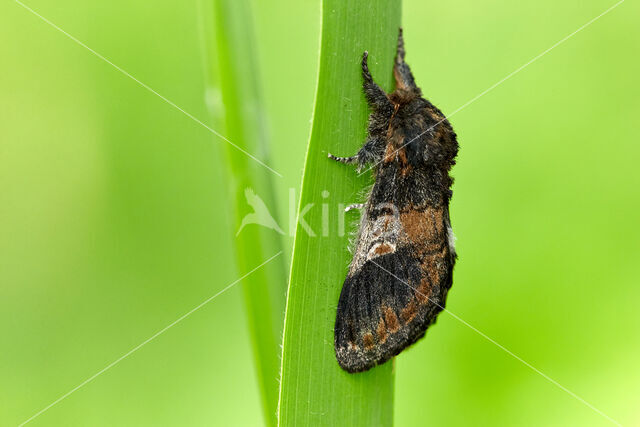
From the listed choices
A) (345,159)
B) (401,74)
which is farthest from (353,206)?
(401,74)

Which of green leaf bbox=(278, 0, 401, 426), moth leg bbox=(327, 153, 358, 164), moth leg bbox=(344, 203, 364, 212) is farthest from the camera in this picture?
moth leg bbox=(344, 203, 364, 212)

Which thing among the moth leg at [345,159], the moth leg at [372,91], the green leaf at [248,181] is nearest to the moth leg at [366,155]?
the moth leg at [345,159]

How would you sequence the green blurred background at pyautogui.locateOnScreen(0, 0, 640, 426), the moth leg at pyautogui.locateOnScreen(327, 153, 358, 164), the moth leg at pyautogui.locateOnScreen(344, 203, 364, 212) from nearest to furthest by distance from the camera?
the moth leg at pyautogui.locateOnScreen(327, 153, 358, 164), the moth leg at pyautogui.locateOnScreen(344, 203, 364, 212), the green blurred background at pyautogui.locateOnScreen(0, 0, 640, 426)

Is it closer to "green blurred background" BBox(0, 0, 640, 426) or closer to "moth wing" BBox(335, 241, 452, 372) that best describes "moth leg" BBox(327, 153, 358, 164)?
"moth wing" BBox(335, 241, 452, 372)

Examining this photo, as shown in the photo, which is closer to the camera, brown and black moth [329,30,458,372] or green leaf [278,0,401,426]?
green leaf [278,0,401,426]

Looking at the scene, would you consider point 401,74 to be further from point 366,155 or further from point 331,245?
point 331,245

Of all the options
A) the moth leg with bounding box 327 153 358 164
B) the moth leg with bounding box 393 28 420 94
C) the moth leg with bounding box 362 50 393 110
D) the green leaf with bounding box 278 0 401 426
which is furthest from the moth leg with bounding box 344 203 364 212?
the moth leg with bounding box 393 28 420 94

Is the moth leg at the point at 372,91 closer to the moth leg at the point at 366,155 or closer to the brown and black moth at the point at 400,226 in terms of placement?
the brown and black moth at the point at 400,226
